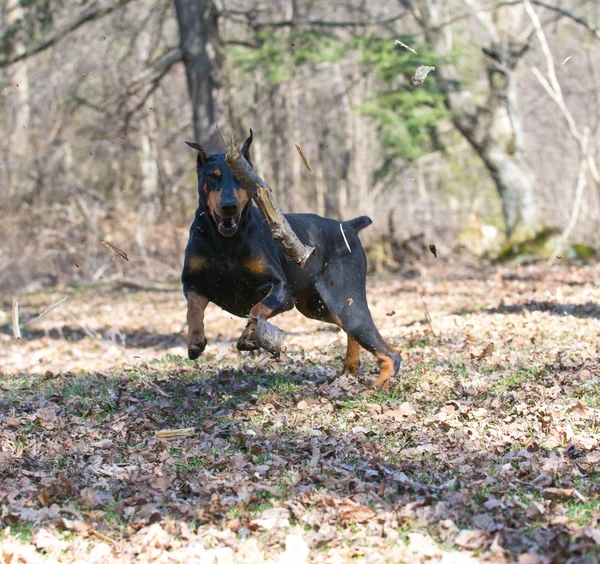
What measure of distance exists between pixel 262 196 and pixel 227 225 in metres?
0.34

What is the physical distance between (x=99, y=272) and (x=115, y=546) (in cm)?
1558

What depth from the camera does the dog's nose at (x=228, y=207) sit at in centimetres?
579

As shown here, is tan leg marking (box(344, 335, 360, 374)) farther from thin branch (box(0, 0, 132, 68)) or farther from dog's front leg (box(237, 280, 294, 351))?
thin branch (box(0, 0, 132, 68))

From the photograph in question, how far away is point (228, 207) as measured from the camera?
19.0 ft

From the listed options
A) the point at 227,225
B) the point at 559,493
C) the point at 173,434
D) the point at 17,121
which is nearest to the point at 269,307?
the point at 227,225

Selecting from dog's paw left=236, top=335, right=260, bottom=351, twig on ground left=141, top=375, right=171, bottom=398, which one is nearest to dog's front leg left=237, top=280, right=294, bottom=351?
dog's paw left=236, top=335, right=260, bottom=351

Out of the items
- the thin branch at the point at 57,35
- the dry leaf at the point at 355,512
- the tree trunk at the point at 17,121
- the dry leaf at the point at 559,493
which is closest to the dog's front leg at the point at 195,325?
the dry leaf at the point at 355,512

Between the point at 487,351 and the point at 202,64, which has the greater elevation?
the point at 202,64

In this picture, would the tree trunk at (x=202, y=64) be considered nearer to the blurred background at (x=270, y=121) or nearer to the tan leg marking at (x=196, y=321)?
the blurred background at (x=270, y=121)

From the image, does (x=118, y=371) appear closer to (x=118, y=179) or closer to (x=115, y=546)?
(x=115, y=546)

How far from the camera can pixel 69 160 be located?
25594 mm

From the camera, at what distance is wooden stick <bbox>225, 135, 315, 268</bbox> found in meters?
5.80

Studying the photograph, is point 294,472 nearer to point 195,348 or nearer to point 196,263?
point 195,348

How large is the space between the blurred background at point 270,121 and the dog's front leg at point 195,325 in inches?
397
